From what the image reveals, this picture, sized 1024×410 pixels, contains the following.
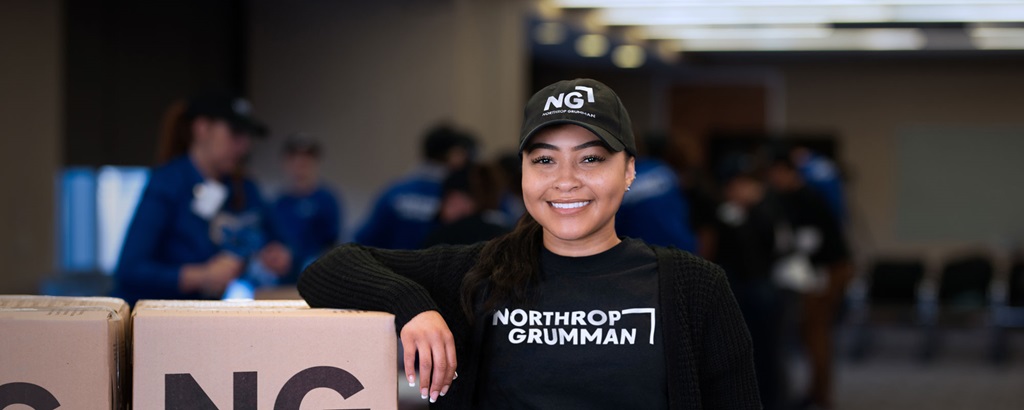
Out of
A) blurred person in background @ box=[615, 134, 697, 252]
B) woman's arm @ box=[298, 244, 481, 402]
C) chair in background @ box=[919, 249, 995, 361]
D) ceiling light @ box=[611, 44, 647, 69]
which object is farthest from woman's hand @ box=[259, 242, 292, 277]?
chair in background @ box=[919, 249, 995, 361]

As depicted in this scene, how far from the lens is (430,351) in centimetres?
172

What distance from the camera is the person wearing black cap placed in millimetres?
1802

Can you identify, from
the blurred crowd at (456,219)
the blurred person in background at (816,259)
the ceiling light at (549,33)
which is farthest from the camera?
the ceiling light at (549,33)

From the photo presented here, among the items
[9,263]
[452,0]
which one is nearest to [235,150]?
[9,263]

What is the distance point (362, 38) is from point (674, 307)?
5959 millimetres

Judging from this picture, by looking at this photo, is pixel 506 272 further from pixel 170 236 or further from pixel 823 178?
pixel 823 178

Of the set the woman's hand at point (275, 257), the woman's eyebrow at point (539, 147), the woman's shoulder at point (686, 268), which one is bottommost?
the woman's hand at point (275, 257)

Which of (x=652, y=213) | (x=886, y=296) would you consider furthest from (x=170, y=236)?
(x=886, y=296)

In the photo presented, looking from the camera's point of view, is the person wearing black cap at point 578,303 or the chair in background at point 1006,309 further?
the chair in background at point 1006,309

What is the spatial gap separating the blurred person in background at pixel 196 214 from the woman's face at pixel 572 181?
5.01 feet

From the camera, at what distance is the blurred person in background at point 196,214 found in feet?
10.3

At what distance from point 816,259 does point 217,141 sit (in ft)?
14.2

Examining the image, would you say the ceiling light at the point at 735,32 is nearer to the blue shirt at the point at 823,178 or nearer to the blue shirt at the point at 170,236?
the blue shirt at the point at 823,178

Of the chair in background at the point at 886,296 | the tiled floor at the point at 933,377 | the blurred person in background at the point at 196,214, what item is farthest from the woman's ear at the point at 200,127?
the chair in background at the point at 886,296
